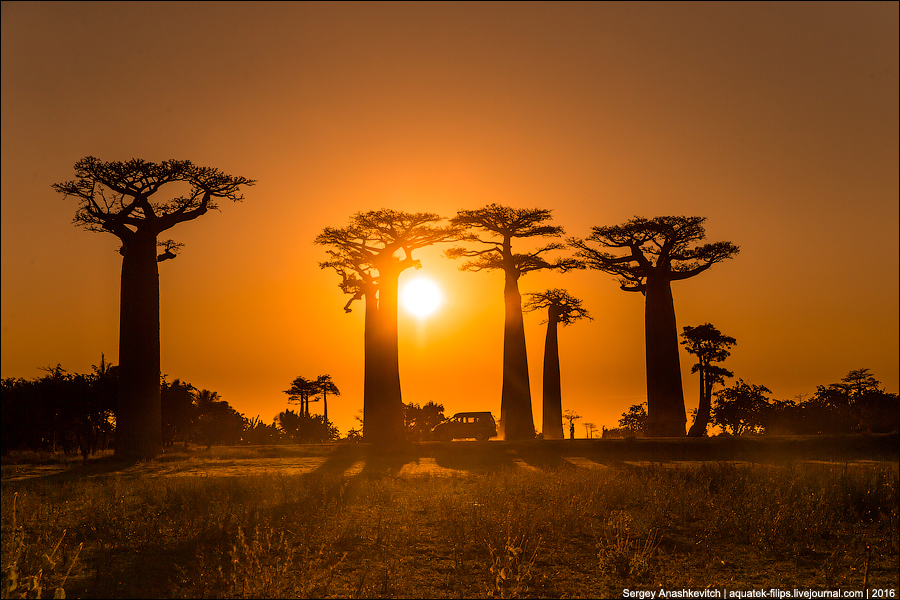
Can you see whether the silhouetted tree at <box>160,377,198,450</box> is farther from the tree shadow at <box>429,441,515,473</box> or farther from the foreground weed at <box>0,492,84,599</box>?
the foreground weed at <box>0,492,84,599</box>

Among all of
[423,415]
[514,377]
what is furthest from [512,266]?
[423,415]

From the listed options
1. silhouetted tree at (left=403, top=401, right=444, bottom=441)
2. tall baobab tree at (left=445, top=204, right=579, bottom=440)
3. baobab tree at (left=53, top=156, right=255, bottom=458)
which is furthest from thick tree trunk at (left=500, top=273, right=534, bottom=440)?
silhouetted tree at (left=403, top=401, right=444, bottom=441)

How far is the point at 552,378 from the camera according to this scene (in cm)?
3825

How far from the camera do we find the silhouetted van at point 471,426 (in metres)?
32.1

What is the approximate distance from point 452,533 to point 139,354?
15697 millimetres

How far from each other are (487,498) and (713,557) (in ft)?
12.3

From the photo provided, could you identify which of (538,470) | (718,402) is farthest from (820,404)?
(538,470)

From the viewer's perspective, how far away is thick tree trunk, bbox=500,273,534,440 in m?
31.0

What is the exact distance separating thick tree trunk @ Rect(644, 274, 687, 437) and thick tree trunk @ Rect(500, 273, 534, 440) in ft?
16.4

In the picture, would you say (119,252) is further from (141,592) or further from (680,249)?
(680,249)

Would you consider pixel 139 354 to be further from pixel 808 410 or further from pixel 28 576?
pixel 808 410

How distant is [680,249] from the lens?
103ft

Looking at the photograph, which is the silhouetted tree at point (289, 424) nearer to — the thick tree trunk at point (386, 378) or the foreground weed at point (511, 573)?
the thick tree trunk at point (386, 378)

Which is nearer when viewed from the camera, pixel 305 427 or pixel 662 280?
pixel 662 280
